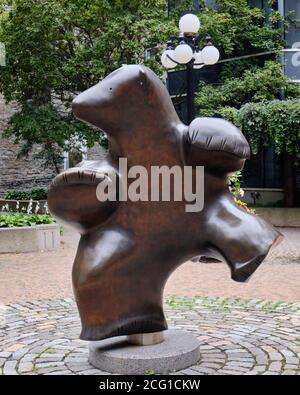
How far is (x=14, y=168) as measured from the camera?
25.0 metres

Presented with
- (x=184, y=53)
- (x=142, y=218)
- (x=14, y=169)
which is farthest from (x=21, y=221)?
(x=14, y=169)

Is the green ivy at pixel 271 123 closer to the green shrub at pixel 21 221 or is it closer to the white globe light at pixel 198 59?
the white globe light at pixel 198 59

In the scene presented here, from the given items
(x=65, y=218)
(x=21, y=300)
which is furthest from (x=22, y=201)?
(x=65, y=218)

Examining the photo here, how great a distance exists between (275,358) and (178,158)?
190 cm

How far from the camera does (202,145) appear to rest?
448 centimetres

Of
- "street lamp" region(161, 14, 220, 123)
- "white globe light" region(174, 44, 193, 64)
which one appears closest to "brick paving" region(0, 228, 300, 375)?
"street lamp" region(161, 14, 220, 123)

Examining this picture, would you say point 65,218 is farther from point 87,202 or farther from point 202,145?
point 202,145

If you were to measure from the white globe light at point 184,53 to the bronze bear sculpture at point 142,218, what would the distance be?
21.1ft

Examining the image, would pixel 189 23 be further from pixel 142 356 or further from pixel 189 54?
pixel 142 356

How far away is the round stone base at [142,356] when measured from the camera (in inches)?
173

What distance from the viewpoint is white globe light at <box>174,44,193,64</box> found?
1073 centimetres

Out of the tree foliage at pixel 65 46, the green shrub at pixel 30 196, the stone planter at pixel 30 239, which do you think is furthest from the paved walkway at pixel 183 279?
the green shrub at pixel 30 196

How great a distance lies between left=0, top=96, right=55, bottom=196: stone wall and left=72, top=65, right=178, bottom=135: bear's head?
2075 cm

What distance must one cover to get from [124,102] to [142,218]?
96cm
